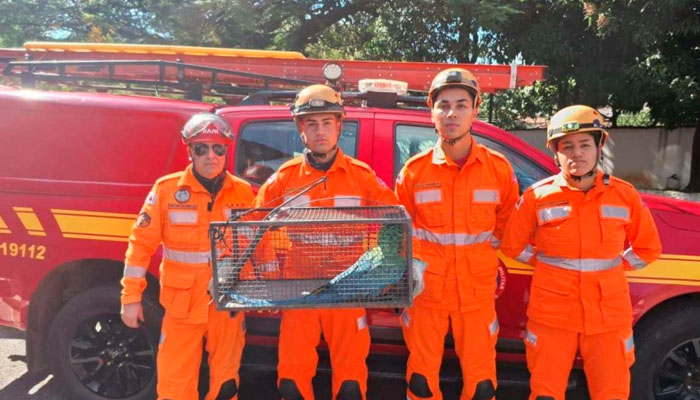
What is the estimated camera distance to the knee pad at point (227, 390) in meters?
2.74

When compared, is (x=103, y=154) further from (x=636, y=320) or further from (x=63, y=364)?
(x=636, y=320)

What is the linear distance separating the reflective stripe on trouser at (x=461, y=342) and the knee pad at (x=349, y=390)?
1.02 ft

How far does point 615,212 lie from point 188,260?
221 cm

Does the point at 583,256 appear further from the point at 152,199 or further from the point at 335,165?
the point at 152,199

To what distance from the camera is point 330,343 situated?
2682mm

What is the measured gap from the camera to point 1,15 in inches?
531

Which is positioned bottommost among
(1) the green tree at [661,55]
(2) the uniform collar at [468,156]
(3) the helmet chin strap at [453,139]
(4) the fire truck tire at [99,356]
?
(4) the fire truck tire at [99,356]

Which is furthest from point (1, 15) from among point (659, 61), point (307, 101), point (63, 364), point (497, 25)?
point (659, 61)

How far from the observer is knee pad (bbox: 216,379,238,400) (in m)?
2.74

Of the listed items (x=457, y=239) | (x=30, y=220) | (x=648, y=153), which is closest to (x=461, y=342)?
(x=457, y=239)

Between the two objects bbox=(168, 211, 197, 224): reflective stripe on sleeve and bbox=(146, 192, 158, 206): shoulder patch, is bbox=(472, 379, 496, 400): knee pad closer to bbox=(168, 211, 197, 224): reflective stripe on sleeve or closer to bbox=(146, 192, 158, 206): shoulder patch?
bbox=(168, 211, 197, 224): reflective stripe on sleeve

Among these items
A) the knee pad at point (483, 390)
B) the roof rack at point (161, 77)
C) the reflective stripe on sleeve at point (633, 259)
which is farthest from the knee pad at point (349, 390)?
the roof rack at point (161, 77)

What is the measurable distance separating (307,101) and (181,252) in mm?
1057

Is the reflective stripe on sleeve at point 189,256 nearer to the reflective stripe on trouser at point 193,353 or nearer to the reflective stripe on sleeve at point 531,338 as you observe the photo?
the reflective stripe on trouser at point 193,353
